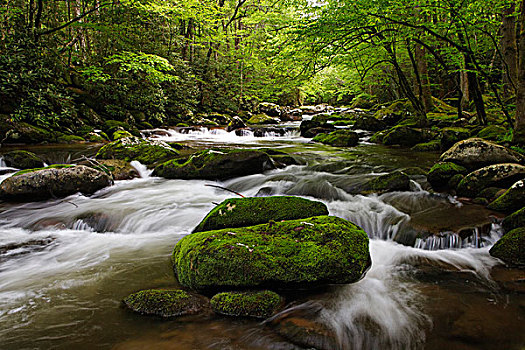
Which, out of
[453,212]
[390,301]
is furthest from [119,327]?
[453,212]

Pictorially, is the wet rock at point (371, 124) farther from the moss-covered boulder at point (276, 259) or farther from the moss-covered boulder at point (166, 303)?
the moss-covered boulder at point (166, 303)

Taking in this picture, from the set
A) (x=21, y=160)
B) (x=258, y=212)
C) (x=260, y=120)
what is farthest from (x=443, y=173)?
(x=260, y=120)

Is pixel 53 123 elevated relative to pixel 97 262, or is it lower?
elevated

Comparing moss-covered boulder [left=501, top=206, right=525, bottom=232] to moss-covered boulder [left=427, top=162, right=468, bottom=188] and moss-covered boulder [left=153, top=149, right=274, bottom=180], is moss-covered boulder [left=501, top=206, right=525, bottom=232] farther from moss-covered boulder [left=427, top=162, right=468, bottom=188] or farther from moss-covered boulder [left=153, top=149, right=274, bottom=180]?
moss-covered boulder [left=153, top=149, right=274, bottom=180]

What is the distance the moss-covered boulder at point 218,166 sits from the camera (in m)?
7.26

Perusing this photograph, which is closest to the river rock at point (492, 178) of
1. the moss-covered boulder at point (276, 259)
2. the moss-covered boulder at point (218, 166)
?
the moss-covered boulder at point (276, 259)

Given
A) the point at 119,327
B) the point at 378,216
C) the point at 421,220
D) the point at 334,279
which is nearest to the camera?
the point at 119,327

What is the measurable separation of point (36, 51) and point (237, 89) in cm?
1663

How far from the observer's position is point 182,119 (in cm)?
1977

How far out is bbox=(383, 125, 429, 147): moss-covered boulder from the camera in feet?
36.7

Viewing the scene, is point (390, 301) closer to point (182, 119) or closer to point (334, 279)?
point (334, 279)

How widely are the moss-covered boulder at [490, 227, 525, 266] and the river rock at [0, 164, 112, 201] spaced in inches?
277

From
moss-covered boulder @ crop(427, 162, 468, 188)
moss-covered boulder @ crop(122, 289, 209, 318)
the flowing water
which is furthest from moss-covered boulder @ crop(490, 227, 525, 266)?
moss-covered boulder @ crop(122, 289, 209, 318)

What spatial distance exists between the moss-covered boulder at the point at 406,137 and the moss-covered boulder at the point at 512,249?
27.4 ft
